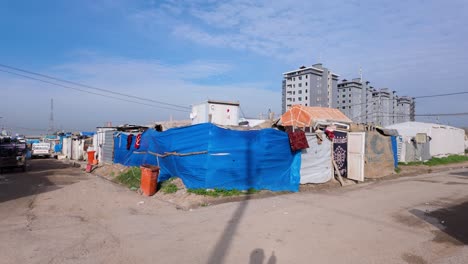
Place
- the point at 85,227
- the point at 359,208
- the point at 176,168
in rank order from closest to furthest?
the point at 85,227 → the point at 359,208 → the point at 176,168

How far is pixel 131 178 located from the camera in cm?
1395

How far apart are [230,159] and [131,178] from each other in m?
5.73

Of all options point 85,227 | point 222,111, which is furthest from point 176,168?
point 222,111

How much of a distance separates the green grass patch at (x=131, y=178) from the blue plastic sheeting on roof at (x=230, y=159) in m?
1.56

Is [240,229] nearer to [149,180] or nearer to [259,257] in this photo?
[259,257]

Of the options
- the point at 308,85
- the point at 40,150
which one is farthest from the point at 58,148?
the point at 308,85

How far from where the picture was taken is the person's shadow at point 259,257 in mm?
5000

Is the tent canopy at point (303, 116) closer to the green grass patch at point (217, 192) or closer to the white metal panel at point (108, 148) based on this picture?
the green grass patch at point (217, 192)

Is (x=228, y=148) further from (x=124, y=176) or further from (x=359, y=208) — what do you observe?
(x=124, y=176)

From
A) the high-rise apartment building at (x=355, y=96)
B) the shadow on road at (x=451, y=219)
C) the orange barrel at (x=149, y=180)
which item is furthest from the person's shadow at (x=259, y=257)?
the high-rise apartment building at (x=355, y=96)

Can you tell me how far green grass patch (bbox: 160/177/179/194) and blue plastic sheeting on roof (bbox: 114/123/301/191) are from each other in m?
0.35

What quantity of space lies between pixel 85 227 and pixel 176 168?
4726mm

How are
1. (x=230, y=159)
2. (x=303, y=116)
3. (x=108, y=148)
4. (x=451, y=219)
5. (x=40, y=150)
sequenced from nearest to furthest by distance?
1. (x=451, y=219)
2. (x=230, y=159)
3. (x=303, y=116)
4. (x=108, y=148)
5. (x=40, y=150)

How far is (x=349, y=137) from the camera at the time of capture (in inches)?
563
